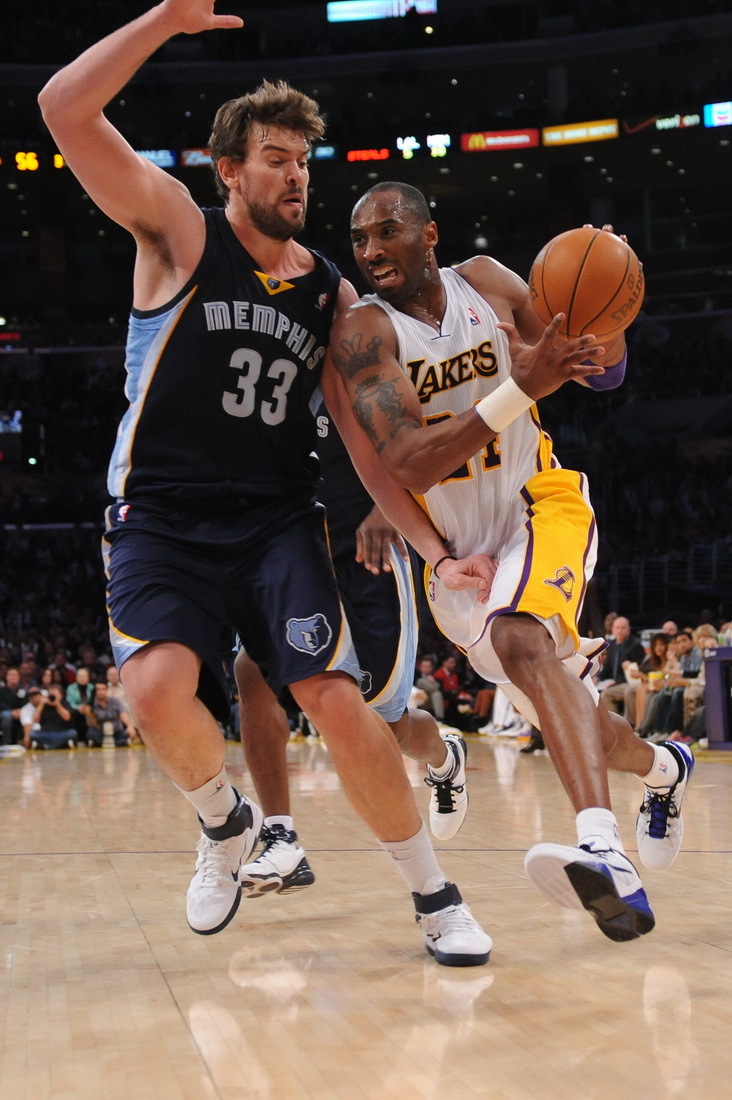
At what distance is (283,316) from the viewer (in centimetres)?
364

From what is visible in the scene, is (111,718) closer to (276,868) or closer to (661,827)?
(276,868)

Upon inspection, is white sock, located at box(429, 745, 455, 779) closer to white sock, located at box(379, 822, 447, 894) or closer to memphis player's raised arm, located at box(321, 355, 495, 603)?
memphis player's raised arm, located at box(321, 355, 495, 603)

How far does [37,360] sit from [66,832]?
90.3 ft

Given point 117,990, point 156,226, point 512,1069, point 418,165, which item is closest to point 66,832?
point 117,990

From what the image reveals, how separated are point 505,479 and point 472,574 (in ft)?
1.27

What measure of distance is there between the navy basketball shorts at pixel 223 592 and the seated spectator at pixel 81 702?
45.2 feet

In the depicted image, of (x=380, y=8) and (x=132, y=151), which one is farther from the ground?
(x=380, y=8)

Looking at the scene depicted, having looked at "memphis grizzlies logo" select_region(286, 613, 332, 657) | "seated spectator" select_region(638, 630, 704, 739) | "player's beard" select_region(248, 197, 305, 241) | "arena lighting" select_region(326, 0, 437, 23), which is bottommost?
"seated spectator" select_region(638, 630, 704, 739)

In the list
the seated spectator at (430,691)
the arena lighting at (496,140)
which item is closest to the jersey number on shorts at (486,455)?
the seated spectator at (430,691)

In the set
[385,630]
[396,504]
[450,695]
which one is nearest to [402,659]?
[385,630]

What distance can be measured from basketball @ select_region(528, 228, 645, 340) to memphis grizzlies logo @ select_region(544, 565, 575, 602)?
710mm

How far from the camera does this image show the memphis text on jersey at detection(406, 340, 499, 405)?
161 inches

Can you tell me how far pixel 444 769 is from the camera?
511 centimetres

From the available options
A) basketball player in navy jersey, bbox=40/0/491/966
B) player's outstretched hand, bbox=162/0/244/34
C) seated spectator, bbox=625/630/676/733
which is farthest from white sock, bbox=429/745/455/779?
seated spectator, bbox=625/630/676/733
